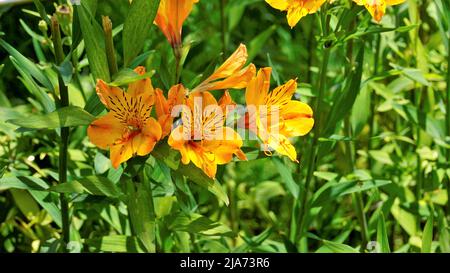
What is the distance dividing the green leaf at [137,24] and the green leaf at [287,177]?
0.35 metres

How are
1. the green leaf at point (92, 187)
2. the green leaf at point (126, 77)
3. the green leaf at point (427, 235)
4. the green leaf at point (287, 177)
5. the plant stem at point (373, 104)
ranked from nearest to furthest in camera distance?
the green leaf at point (126, 77) < the green leaf at point (92, 187) < the green leaf at point (427, 235) < the green leaf at point (287, 177) < the plant stem at point (373, 104)

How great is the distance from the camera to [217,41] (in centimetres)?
172

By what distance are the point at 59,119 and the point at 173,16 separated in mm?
172

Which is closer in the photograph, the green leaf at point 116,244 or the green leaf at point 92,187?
the green leaf at point 92,187

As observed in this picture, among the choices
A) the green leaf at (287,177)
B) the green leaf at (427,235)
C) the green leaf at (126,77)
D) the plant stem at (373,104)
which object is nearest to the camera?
the green leaf at (126,77)

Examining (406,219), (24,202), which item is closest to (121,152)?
(24,202)

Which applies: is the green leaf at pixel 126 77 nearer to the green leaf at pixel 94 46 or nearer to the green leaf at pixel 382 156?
the green leaf at pixel 94 46

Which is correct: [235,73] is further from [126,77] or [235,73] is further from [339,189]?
[339,189]

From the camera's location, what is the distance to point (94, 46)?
838 mm

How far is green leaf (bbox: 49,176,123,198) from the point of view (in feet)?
Answer: 2.96

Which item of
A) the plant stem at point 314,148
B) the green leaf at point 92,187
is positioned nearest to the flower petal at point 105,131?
the green leaf at point 92,187

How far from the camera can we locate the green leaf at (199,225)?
0.98 m
